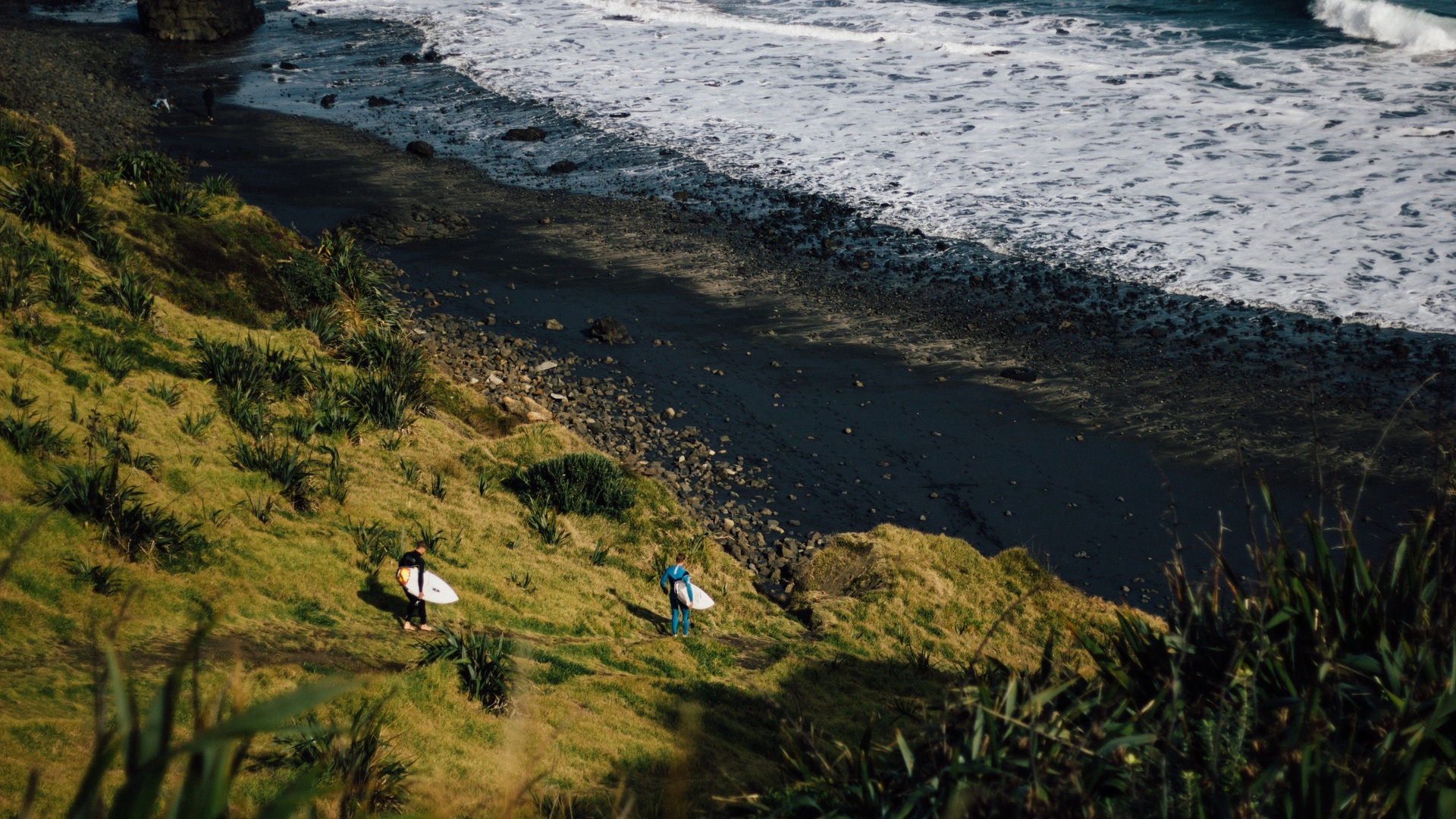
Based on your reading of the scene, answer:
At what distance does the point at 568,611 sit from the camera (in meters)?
10.1

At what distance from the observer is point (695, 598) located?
1039cm

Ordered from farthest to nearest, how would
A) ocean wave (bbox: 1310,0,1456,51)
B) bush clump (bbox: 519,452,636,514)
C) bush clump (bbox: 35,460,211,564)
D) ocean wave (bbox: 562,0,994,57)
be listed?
ocean wave (bbox: 562,0,994,57), ocean wave (bbox: 1310,0,1456,51), bush clump (bbox: 519,452,636,514), bush clump (bbox: 35,460,211,564)

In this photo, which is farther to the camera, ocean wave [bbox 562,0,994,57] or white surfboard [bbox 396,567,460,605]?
ocean wave [bbox 562,0,994,57]

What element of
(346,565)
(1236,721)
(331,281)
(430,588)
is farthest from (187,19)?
(1236,721)

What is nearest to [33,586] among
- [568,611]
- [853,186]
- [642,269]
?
[568,611]

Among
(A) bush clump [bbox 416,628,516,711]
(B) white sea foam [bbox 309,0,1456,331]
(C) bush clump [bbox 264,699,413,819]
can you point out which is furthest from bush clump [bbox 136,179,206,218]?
(C) bush clump [bbox 264,699,413,819]

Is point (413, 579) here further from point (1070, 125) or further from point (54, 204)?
point (1070, 125)

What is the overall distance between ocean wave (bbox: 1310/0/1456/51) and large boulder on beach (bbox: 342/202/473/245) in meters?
33.4

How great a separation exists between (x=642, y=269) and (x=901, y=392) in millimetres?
6719

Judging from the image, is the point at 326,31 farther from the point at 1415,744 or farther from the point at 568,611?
the point at 1415,744

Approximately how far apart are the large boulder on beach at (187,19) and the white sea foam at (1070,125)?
800cm

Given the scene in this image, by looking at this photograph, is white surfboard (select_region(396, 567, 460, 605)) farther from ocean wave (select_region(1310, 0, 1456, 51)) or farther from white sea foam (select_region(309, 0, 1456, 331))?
ocean wave (select_region(1310, 0, 1456, 51))

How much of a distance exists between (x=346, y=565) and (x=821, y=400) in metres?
8.84

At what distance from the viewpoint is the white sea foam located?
21.4 metres
